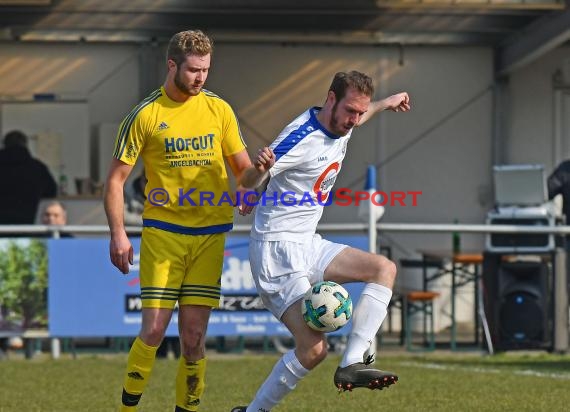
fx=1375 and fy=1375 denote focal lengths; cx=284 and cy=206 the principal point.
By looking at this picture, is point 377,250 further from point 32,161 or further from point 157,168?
point 157,168

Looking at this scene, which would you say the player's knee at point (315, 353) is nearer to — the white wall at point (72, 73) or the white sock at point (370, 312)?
the white sock at point (370, 312)

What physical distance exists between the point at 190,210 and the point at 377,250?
18.9 ft

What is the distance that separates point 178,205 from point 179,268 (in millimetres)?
342

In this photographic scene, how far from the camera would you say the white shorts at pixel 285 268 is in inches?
287

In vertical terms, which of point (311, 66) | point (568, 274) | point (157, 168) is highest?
point (311, 66)

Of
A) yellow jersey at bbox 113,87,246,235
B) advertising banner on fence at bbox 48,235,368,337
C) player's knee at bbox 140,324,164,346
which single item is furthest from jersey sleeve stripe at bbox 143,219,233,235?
advertising banner on fence at bbox 48,235,368,337

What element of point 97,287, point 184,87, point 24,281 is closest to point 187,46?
point 184,87

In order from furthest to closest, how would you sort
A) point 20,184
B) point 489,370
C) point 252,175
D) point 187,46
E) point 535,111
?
point 535,111 < point 20,184 < point 489,370 < point 187,46 < point 252,175

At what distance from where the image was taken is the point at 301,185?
7336mm

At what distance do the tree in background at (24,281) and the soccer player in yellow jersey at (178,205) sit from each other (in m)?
5.12

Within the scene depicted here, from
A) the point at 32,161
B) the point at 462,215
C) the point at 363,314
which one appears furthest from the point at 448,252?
the point at 363,314

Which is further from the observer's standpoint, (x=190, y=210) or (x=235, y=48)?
(x=235, y=48)

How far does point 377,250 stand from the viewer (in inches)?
509

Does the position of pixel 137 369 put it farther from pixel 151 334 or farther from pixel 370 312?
pixel 370 312
